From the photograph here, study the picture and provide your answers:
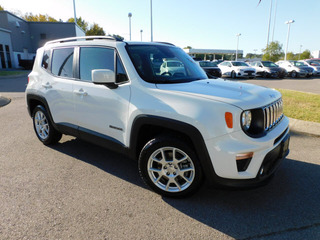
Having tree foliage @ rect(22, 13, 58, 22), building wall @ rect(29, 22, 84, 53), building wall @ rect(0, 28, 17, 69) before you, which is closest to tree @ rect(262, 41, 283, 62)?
building wall @ rect(29, 22, 84, 53)

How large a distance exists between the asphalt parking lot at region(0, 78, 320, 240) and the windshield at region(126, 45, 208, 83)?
4.81 feet

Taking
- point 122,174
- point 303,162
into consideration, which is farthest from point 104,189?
point 303,162

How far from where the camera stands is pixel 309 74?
22078 mm

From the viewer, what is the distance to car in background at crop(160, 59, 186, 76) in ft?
10.7

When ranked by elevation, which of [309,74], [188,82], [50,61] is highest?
[50,61]

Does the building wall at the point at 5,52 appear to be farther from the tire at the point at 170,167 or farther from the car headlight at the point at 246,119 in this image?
the car headlight at the point at 246,119

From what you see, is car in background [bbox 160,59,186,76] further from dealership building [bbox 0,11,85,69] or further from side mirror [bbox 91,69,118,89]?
dealership building [bbox 0,11,85,69]

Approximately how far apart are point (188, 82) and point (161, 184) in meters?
1.36

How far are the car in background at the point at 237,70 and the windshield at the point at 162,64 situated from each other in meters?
16.5

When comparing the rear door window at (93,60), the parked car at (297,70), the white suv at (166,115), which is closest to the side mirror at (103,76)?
the white suv at (166,115)

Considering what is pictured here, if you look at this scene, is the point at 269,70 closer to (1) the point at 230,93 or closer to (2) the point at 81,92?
(1) the point at 230,93

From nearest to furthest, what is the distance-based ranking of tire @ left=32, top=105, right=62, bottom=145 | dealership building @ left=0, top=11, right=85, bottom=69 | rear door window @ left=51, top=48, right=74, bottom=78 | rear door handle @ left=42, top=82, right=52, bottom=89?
rear door window @ left=51, top=48, right=74, bottom=78 < rear door handle @ left=42, top=82, right=52, bottom=89 < tire @ left=32, top=105, right=62, bottom=145 < dealership building @ left=0, top=11, right=85, bottom=69

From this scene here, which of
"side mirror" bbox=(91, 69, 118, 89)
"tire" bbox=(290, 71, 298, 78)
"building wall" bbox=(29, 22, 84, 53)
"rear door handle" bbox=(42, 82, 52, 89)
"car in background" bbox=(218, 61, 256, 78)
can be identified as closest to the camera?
"side mirror" bbox=(91, 69, 118, 89)

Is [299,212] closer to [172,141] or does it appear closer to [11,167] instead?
[172,141]
